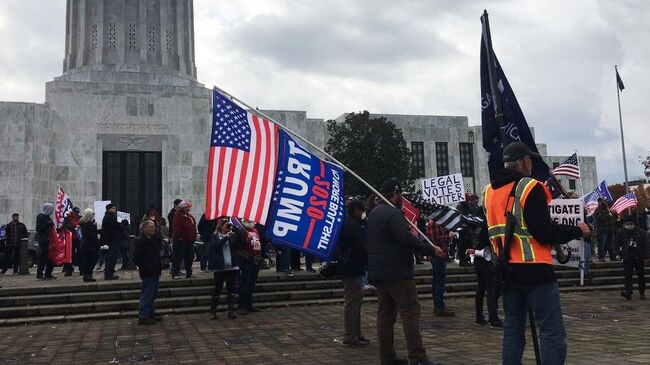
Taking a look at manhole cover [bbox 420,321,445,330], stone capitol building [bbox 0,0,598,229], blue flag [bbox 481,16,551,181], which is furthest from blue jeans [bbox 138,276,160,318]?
stone capitol building [bbox 0,0,598,229]

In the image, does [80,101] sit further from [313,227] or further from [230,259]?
[313,227]

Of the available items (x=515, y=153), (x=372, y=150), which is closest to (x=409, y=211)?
(x=515, y=153)

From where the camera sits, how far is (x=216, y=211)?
7430 millimetres

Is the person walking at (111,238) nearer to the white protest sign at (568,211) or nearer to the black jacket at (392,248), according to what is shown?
the black jacket at (392,248)

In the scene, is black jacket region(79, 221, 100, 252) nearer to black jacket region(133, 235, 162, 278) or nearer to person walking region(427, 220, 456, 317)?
black jacket region(133, 235, 162, 278)

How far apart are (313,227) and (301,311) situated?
15.5ft

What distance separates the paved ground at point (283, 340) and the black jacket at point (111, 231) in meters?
3.44

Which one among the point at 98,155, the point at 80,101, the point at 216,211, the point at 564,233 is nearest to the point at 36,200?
the point at 98,155

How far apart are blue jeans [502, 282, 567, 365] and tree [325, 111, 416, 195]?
86.8 ft

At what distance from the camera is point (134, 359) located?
7078 millimetres

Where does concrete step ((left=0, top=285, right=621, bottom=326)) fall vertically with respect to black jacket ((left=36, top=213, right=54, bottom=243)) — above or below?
below

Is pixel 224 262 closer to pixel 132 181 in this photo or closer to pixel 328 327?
pixel 328 327

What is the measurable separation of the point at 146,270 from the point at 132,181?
2007 centimetres

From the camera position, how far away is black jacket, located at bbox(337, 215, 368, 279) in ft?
25.0
